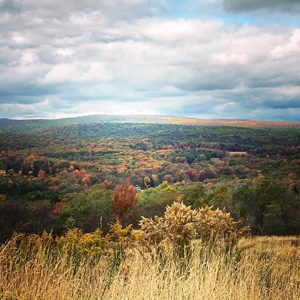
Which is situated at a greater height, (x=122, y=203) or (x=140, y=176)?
(x=122, y=203)

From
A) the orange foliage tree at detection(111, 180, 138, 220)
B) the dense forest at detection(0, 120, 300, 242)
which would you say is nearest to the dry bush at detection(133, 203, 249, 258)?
the dense forest at detection(0, 120, 300, 242)

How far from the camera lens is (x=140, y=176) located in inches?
3841

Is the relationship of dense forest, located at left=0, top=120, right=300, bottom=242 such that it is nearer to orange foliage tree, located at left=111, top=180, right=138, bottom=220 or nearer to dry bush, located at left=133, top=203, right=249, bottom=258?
orange foliage tree, located at left=111, top=180, right=138, bottom=220

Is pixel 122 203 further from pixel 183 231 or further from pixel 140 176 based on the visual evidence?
pixel 140 176

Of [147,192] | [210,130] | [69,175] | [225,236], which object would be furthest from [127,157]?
[225,236]

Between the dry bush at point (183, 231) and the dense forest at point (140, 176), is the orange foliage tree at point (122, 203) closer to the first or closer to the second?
the dense forest at point (140, 176)

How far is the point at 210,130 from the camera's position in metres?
160

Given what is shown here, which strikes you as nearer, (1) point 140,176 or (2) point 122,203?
(2) point 122,203

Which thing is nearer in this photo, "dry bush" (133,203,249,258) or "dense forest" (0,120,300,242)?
"dry bush" (133,203,249,258)

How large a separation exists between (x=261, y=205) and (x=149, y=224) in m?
32.8

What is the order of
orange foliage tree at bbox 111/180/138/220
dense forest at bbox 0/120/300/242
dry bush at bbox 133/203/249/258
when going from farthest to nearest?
orange foliage tree at bbox 111/180/138/220 → dense forest at bbox 0/120/300/242 → dry bush at bbox 133/203/249/258

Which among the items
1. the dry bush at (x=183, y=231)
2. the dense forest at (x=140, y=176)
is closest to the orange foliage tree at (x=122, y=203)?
the dense forest at (x=140, y=176)

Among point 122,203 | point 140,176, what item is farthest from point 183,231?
point 140,176

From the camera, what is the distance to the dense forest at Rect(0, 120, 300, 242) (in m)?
33.4
